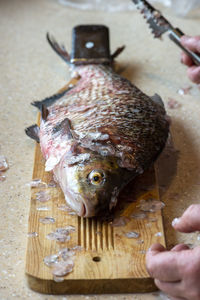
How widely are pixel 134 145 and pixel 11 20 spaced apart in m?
1.71

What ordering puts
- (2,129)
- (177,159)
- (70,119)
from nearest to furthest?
(70,119), (177,159), (2,129)

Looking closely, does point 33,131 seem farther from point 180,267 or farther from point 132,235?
point 180,267

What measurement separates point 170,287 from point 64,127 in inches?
25.3

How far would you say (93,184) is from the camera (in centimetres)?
140

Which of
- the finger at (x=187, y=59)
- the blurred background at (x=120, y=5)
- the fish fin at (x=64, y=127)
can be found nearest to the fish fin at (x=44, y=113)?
the fish fin at (x=64, y=127)

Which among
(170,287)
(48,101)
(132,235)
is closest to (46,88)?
(48,101)

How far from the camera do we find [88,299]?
1.30m

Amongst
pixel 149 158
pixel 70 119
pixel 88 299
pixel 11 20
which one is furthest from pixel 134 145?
pixel 11 20

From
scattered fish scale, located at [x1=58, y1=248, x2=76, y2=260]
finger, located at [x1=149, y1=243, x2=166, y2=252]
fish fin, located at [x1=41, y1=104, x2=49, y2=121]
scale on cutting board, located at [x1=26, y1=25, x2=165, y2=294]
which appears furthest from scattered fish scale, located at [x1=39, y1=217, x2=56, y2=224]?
fish fin, located at [x1=41, y1=104, x2=49, y2=121]

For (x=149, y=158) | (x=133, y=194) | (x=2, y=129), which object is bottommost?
(x=2, y=129)

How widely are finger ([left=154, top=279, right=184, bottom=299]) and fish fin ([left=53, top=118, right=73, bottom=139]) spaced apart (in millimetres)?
552

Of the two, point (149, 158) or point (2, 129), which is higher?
point (149, 158)

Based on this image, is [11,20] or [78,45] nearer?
[78,45]

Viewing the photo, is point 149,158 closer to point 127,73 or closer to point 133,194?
point 133,194
